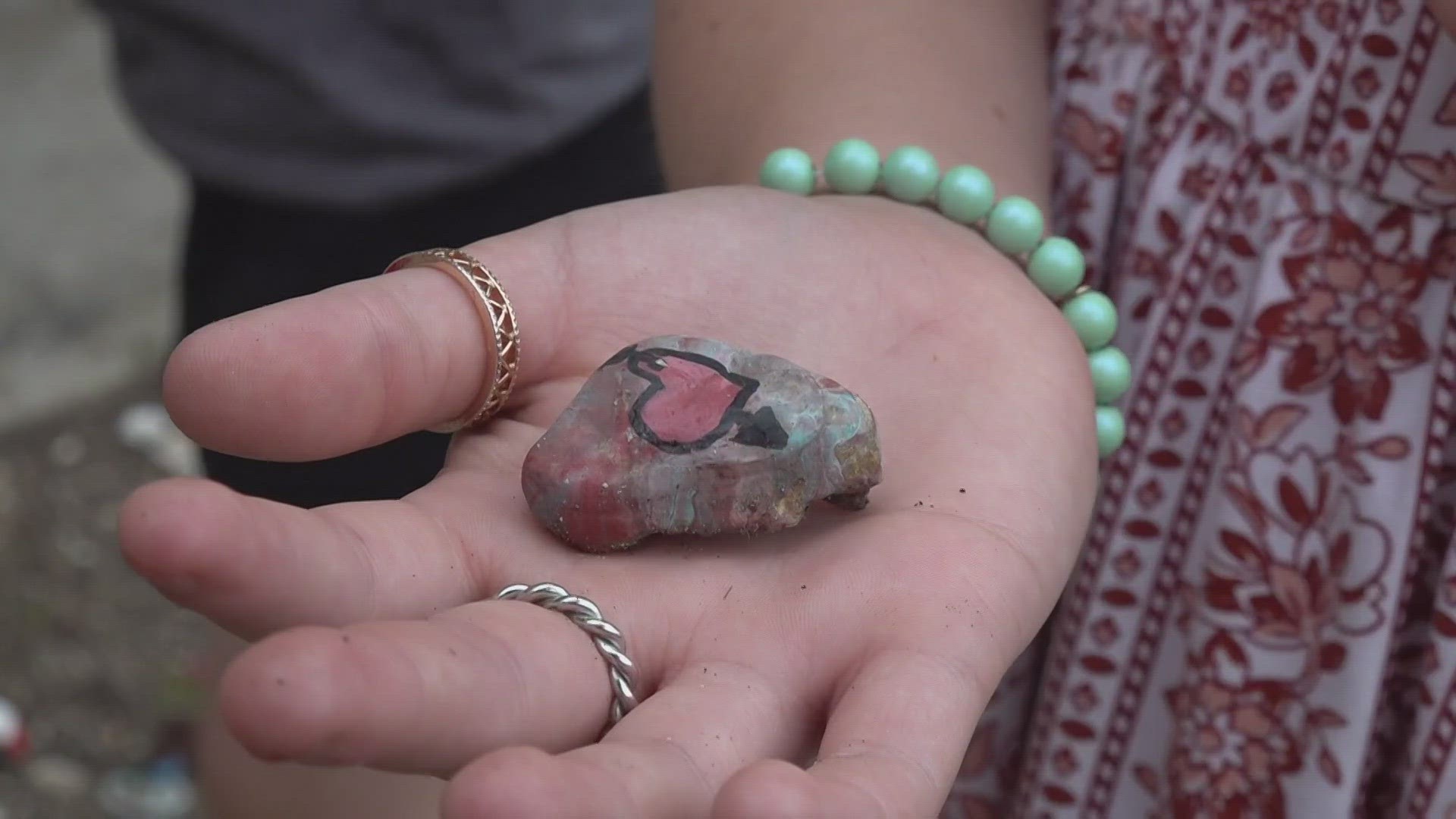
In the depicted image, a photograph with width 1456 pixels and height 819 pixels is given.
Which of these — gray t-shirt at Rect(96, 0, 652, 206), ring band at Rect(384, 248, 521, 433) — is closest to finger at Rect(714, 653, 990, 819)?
ring band at Rect(384, 248, 521, 433)

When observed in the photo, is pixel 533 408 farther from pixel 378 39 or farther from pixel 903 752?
pixel 378 39

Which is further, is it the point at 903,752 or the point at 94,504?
the point at 94,504

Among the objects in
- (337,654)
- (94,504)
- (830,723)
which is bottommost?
(94,504)

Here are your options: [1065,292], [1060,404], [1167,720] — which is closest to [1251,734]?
[1167,720]

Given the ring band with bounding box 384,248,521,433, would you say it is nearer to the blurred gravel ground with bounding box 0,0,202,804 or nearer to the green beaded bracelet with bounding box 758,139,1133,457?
the green beaded bracelet with bounding box 758,139,1133,457

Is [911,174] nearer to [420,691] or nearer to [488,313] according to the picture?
[488,313]

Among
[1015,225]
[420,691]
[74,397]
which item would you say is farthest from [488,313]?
[74,397]
